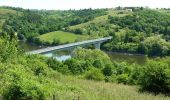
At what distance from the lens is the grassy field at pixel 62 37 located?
490ft

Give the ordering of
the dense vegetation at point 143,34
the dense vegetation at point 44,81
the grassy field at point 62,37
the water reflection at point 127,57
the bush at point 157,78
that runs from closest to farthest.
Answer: the dense vegetation at point 44,81, the bush at point 157,78, the water reflection at point 127,57, the dense vegetation at point 143,34, the grassy field at point 62,37

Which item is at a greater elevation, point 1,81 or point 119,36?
point 1,81

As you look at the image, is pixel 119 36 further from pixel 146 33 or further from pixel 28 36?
pixel 28 36

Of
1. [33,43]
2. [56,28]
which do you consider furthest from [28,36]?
[56,28]

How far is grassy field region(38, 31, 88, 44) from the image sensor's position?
490 ft

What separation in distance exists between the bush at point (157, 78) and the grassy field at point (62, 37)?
404 feet

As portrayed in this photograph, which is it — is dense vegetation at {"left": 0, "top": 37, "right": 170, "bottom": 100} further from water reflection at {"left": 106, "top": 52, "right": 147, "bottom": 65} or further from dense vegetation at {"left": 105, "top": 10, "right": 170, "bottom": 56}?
dense vegetation at {"left": 105, "top": 10, "right": 170, "bottom": 56}

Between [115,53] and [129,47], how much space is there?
5150mm

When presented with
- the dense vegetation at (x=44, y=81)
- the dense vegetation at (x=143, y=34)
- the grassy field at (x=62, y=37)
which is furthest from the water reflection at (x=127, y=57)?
the dense vegetation at (x=44, y=81)

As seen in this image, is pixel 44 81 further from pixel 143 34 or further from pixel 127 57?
pixel 143 34

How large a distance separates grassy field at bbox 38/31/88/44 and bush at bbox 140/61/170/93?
123270mm

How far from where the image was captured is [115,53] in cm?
12788

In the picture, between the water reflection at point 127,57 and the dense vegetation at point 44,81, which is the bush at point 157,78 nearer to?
the dense vegetation at point 44,81

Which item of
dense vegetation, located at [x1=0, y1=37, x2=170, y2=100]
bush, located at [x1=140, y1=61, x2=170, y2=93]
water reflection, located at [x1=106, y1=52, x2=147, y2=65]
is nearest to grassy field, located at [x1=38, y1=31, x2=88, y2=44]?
water reflection, located at [x1=106, y1=52, x2=147, y2=65]
